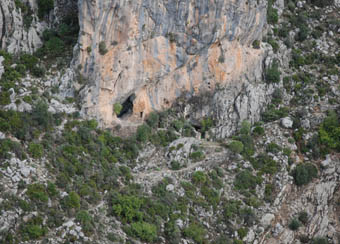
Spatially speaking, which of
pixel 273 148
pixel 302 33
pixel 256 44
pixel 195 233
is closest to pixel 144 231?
pixel 195 233

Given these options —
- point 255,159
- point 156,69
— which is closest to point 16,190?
point 156,69

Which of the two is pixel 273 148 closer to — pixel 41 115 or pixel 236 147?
pixel 236 147

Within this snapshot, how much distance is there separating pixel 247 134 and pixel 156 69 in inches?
410

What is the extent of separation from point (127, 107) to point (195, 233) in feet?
47.3

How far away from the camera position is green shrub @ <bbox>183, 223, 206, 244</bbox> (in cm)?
4916

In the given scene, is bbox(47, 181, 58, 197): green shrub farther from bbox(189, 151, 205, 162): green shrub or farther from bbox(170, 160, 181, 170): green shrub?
bbox(189, 151, 205, 162): green shrub

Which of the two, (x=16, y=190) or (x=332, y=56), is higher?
(x=332, y=56)

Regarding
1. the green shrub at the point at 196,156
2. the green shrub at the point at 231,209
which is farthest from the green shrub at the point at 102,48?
the green shrub at the point at 231,209

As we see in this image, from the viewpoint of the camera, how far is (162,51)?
56.4 m

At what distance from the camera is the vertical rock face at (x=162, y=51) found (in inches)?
2084

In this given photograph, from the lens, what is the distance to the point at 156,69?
186 ft

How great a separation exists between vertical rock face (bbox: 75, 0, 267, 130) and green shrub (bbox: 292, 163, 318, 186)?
8349 mm

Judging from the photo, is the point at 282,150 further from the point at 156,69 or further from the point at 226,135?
the point at 156,69

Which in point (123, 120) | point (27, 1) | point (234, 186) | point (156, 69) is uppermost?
point (27, 1)
